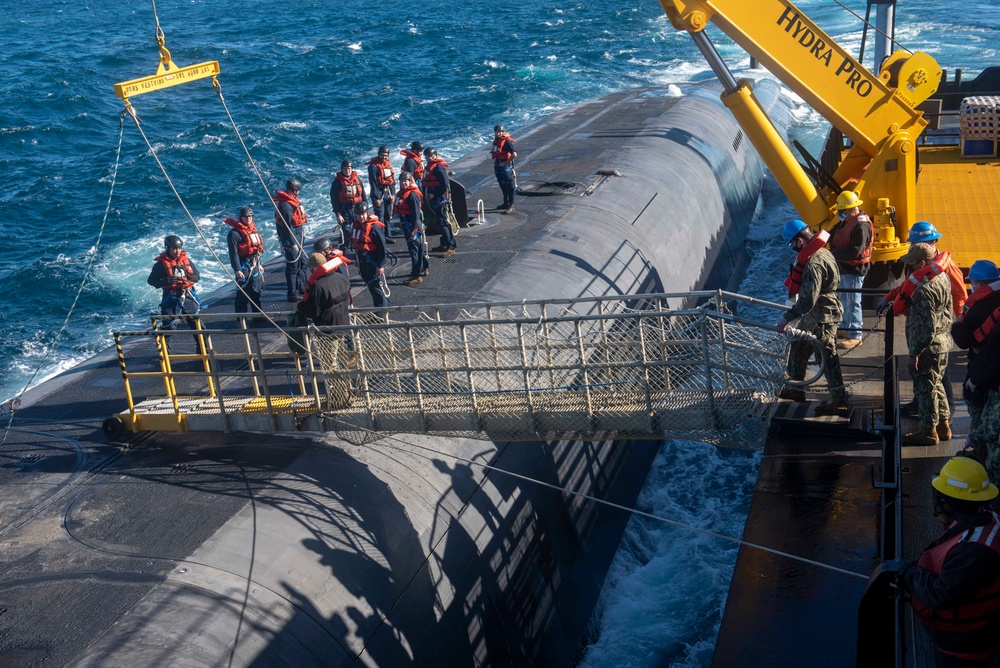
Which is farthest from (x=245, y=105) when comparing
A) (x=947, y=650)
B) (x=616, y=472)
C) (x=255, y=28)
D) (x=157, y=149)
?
(x=947, y=650)

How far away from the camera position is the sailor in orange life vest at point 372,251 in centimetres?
1476

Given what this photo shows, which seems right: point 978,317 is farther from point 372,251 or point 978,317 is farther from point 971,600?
point 372,251

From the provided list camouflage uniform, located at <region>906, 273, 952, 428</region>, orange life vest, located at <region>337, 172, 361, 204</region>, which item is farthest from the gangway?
orange life vest, located at <region>337, 172, 361, 204</region>

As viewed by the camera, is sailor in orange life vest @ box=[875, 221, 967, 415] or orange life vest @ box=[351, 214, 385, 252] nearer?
sailor in orange life vest @ box=[875, 221, 967, 415]

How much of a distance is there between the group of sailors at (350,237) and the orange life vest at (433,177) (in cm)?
2

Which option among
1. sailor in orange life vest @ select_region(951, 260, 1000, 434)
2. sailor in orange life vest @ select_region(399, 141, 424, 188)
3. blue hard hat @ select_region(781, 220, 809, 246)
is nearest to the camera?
sailor in orange life vest @ select_region(951, 260, 1000, 434)

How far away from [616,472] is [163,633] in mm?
8220

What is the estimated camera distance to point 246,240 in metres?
15.6

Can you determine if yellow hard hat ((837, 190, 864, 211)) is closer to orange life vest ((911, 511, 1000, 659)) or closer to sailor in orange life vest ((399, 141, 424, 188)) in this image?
orange life vest ((911, 511, 1000, 659))

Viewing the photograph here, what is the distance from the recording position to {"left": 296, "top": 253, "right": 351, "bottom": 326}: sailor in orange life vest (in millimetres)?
11508

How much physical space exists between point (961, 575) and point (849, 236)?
8.16 meters

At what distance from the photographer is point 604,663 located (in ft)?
43.2

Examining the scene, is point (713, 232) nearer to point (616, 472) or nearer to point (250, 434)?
point (616, 472)

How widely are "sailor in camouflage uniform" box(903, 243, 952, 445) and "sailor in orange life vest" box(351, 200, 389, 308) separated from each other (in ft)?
25.4
